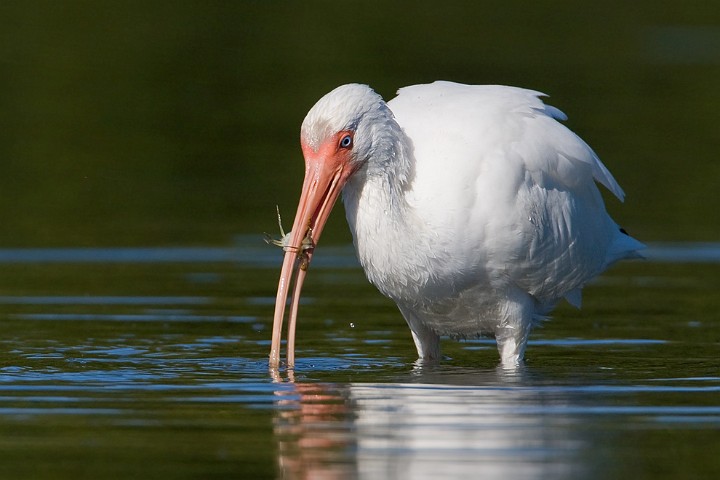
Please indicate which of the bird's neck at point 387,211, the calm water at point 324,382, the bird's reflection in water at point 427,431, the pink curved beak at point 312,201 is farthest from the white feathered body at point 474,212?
the bird's reflection in water at point 427,431

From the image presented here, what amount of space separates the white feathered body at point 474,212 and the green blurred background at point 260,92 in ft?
18.0

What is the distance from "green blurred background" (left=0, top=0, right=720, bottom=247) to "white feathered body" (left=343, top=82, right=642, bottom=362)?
5491 millimetres

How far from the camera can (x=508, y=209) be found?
10242 mm

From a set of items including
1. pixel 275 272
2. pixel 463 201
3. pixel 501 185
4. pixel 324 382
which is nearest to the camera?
pixel 324 382

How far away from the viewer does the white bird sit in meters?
10.1

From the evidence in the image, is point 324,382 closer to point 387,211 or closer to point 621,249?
point 387,211

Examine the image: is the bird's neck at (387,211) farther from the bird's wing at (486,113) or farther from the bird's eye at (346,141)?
the bird's wing at (486,113)

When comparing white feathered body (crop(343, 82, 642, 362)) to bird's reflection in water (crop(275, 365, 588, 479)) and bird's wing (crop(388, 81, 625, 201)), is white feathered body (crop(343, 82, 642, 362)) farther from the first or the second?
bird's reflection in water (crop(275, 365, 588, 479))

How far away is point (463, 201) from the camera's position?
10.1m

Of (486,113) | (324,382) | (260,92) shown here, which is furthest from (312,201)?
(260,92)

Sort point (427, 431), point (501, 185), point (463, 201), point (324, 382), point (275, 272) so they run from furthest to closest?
point (275, 272), point (501, 185), point (463, 201), point (324, 382), point (427, 431)

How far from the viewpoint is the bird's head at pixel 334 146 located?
32.7 ft

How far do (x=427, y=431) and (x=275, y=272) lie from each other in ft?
22.2

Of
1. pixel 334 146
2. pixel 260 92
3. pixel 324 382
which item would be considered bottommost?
pixel 324 382
